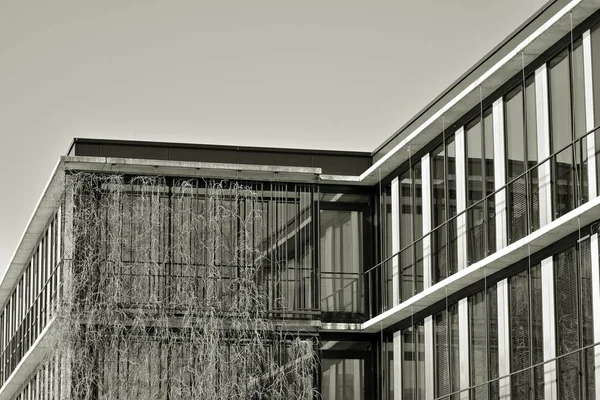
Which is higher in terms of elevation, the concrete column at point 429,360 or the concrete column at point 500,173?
the concrete column at point 500,173

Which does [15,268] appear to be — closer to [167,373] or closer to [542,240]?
[167,373]

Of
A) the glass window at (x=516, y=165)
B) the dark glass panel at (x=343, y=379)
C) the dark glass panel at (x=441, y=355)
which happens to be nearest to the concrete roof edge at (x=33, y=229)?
the dark glass panel at (x=343, y=379)

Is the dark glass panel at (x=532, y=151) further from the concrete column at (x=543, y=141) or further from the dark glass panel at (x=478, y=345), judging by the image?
the dark glass panel at (x=478, y=345)

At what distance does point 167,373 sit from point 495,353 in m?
6.60

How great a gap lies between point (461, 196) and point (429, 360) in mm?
3243

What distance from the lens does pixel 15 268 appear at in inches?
1378

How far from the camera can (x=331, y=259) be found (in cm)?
2938

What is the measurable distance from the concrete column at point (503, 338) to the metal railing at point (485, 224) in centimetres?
73

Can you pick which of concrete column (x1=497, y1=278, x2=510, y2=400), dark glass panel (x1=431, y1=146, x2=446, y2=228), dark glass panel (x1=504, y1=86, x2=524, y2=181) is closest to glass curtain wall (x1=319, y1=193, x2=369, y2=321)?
dark glass panel (x1=431, y1=146, x2=446, y2=228)

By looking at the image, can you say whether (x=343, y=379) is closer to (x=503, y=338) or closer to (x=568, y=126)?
(x=503, y=338)

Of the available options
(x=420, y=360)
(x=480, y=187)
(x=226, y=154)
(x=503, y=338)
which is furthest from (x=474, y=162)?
(x=226, y=154)

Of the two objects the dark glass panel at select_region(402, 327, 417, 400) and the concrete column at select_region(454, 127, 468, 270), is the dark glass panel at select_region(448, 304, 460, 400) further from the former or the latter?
the dark glass panel at select_region(402, 327, 417, 400)

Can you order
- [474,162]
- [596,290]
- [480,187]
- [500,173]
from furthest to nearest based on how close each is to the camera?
[474,162] < [480,187] < [500,173] < [596,290]

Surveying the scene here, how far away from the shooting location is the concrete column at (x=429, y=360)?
25.9 meters
